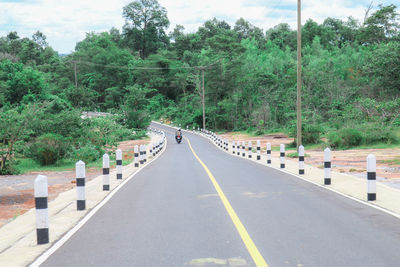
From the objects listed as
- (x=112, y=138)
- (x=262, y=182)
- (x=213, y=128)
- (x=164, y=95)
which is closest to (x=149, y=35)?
(x=164, y=95)

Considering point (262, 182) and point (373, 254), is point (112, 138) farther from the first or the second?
point (373, 254)

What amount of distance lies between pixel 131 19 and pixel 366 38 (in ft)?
289

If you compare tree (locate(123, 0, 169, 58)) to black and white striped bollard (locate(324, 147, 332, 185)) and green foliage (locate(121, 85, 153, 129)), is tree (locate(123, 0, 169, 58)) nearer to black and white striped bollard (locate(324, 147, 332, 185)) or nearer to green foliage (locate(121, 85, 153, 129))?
green foliage (locate(121, 85, 153, 129))

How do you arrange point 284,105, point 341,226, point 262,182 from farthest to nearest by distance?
1. point 284,105
2. point 262,182
3. point 341,226

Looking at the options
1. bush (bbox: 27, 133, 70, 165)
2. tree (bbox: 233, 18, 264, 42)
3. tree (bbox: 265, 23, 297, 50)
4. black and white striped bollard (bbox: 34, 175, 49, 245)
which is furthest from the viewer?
tree (bbox: 233, 18, 264, 42)

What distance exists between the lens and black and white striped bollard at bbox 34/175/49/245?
646 cm

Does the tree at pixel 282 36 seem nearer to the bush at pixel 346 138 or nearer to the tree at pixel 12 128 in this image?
the bush at pixel 346 138

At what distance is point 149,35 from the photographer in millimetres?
136125

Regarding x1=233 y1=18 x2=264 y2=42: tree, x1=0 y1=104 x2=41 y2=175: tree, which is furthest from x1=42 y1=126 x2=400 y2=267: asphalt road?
x1=233 y1=18 x2=264 y2=42: tree

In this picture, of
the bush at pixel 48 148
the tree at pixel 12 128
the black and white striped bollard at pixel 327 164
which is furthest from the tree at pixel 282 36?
the black and white striped bollard at pixel 327 164

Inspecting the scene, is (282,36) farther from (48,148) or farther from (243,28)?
(48,148)

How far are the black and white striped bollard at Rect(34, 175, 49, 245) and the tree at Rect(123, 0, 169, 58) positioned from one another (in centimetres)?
13332

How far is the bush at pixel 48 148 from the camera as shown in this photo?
84.3 ft

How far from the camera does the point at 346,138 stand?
33.2 m
